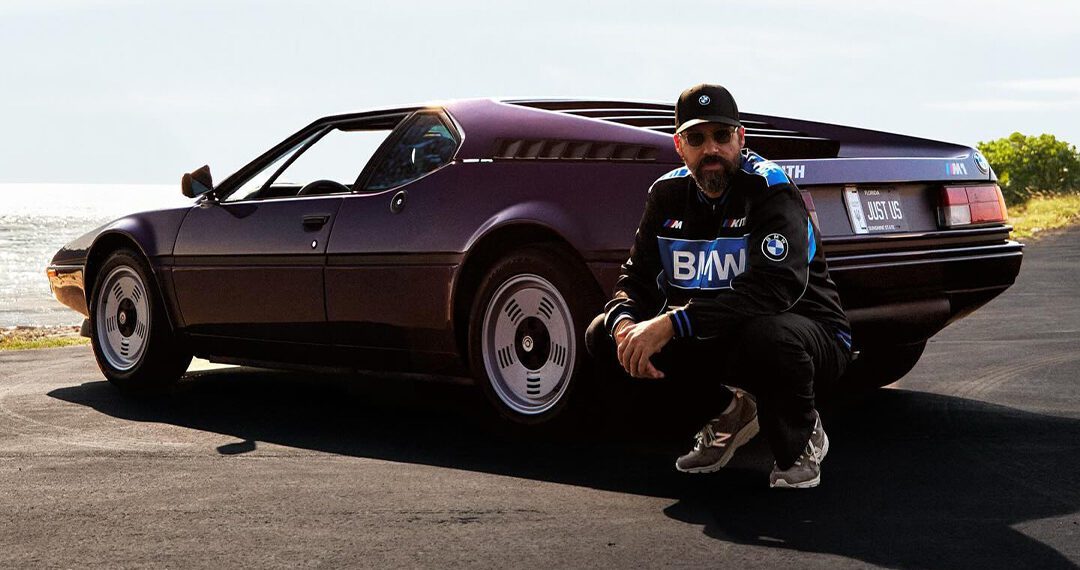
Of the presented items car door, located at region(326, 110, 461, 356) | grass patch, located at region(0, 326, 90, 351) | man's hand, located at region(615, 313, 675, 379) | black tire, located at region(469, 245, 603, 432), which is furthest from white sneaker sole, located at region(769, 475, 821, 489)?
grass patch, located at region(0, 326, 90, 351)

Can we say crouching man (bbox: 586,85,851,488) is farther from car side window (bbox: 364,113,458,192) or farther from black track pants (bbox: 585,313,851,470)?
car side window (bbox: 364,113,458,192)

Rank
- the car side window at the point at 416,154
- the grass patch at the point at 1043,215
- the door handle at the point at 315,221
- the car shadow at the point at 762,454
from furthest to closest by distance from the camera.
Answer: the grass patch at the point at 1043,215, the door handle at the point at 315,221, the car side window at the point at 416,154, the car shadow at the point at 762,454

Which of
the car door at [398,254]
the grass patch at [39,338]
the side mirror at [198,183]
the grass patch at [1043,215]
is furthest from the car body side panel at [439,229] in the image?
the grass patch at [1043,215]

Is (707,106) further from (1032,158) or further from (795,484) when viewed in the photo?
(1032,158)

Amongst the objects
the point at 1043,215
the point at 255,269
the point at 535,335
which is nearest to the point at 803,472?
the point at 535,335

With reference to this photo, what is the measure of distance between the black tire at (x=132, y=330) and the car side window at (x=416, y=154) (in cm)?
181

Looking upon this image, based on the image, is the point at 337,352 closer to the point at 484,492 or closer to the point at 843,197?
the point at 484,492

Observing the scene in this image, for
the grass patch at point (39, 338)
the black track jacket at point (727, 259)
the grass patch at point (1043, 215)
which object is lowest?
the grass patch at point (1043, 215)

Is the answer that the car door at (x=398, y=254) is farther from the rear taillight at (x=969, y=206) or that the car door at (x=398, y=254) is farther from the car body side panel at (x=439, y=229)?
the rear taillight at (x=969, y=206)

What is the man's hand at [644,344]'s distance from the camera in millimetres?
4598

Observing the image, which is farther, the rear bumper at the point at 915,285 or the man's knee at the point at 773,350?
the rear bumper at the point at 915,285

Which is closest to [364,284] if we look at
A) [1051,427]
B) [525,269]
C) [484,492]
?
[525,269]

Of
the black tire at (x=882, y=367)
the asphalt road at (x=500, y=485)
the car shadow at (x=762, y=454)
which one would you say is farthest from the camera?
the black tire at (x=882, y=367)

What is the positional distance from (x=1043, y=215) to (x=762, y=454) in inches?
1162
